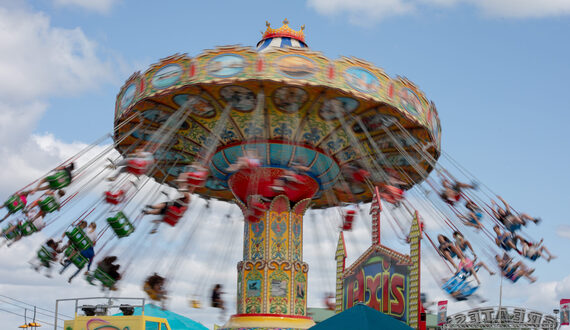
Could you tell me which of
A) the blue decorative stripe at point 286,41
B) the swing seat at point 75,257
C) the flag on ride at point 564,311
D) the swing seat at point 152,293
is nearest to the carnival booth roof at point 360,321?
the swing seat at point 152,293

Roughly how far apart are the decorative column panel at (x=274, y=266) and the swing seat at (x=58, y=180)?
498 cm

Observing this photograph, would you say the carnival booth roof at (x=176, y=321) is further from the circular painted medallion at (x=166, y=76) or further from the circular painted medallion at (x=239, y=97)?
the circular painted medallion at (x=166, y=76)

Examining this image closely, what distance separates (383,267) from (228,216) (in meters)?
6.44

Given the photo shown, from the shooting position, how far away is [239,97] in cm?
1445

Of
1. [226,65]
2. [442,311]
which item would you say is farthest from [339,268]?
→ [226,65]

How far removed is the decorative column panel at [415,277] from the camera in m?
12.7

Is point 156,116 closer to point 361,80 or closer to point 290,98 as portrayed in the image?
point 290,98

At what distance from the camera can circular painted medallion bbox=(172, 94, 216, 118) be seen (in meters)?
14.5

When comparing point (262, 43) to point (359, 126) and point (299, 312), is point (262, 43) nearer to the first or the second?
point (359, 126)

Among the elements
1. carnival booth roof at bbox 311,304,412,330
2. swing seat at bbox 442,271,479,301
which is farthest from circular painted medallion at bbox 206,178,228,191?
carnival booth roof at bbox 311,304,412,330

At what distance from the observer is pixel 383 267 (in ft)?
45.6

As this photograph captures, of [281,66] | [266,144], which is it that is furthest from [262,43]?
[281,66]

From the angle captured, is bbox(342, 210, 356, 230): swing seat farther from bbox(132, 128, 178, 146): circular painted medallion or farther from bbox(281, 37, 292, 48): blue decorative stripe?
bbox(132, 128, 178, 146): circular painted medallion

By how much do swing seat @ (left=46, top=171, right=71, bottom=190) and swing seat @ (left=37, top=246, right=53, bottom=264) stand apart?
5.44ft
